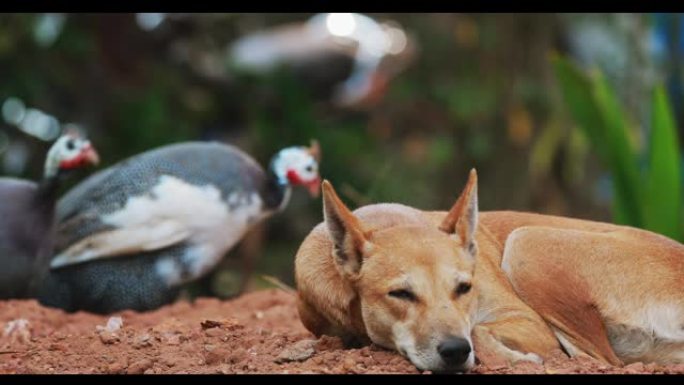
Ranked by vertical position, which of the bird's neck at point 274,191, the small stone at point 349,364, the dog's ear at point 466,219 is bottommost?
the small stone at point 349,364

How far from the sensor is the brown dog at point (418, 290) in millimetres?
3457

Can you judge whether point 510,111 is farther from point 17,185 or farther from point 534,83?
point 17,185

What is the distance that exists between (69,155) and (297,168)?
45.2 inches

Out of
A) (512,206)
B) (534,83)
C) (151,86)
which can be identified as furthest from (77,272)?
(534,83)

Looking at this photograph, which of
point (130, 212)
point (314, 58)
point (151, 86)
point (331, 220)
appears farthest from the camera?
point (314, 58)

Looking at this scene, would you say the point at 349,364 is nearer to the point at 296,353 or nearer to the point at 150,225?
the point at 296,353

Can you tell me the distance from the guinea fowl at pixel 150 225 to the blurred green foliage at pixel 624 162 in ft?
6.66

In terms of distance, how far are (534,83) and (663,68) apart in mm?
1713

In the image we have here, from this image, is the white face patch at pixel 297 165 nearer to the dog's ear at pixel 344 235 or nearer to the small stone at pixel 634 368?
the dog's ear at pixel 344 235

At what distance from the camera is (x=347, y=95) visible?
41.5 feet

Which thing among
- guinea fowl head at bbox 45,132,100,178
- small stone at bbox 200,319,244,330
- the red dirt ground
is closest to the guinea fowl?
guinea fowl head at bbox 45,132,100,178

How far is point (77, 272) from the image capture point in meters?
5.12

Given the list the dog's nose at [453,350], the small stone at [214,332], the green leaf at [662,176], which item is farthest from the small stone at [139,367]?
the green leaf at [662,176]

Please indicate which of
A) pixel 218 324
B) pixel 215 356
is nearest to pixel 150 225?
pixel 218 324
